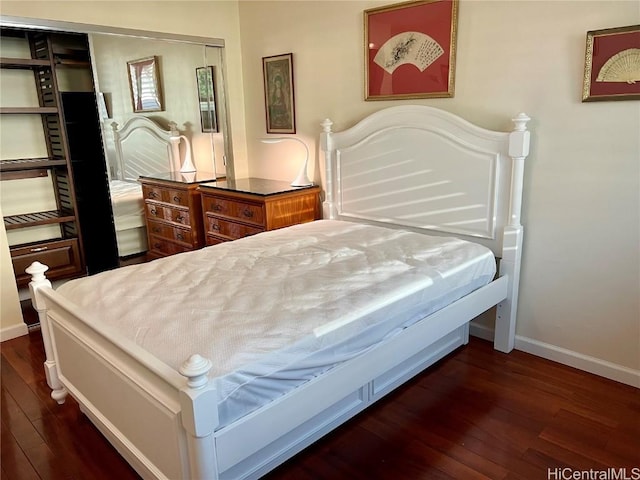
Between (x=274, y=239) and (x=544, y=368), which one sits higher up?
(x=274, y=239)

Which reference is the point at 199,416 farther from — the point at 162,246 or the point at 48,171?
the point at 48,171

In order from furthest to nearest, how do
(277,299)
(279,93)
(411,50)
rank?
(279,93) → (411,50) → (277,299)

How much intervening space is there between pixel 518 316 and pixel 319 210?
1.60 meters

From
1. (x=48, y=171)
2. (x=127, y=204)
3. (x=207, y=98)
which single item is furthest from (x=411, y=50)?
(x=48, y=171)

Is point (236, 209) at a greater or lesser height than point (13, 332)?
greater

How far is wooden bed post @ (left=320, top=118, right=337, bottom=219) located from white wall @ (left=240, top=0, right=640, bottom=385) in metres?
0.71

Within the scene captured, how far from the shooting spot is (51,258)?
3.59 m

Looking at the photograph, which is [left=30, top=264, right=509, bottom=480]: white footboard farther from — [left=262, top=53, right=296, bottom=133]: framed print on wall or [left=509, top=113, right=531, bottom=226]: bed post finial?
[left=262, top=53, right=296, bottom=133]: framed print on wall

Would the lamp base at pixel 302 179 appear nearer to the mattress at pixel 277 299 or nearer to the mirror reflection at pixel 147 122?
the mattress at pixel 277 299

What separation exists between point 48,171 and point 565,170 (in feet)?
11.6

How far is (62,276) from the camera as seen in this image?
12.0 ft

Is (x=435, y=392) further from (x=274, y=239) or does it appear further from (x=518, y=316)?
(x=274, y=239)

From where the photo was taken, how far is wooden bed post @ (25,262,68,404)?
2.21 metres

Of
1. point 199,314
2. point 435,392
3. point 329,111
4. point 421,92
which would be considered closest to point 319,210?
point 329,111
